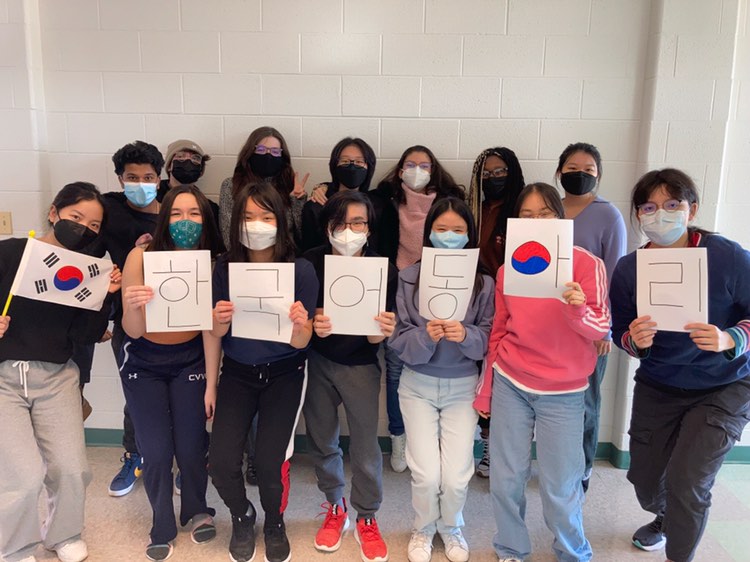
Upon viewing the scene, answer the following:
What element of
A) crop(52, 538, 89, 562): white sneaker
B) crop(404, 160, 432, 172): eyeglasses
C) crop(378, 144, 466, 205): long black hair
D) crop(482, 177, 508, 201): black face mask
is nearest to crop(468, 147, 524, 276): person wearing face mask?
crop(482, 177, 508, 201): black face mask

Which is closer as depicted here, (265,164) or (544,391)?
(544,391)

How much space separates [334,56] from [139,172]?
1.20 meters

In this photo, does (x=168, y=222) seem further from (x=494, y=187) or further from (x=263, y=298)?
(x=494, y=187)

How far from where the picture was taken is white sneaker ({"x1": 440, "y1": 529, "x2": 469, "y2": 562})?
2.12 meters

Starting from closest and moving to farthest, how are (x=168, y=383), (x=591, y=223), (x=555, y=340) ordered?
1. (x=555, y=340)
2. (x=168, y=383)
3. (x=591, y=223)

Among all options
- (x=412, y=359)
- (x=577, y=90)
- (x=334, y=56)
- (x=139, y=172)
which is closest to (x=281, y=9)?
(x=334, y=56)

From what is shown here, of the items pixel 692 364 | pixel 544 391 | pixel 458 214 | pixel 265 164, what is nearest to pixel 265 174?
pixel 265 164

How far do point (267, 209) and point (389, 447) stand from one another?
5.70 ft

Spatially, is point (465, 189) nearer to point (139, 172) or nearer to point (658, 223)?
point (658, 223)

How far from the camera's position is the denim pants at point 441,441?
2.09 metres

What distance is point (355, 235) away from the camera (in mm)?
2080

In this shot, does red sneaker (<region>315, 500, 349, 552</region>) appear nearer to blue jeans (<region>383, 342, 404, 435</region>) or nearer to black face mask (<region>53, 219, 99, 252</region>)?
blue jeans (<region>383, 342, 404, 435</region>)

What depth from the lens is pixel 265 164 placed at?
2.60 metres

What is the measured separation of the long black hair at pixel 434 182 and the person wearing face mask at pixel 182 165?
3.09 feet
